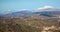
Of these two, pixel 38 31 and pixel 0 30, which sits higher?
pixel 0 30

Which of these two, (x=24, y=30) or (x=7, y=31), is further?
(x=24, y=30)

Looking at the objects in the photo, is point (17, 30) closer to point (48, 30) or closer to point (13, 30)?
point (13, 30)

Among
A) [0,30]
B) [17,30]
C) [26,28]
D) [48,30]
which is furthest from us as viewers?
[48,30]

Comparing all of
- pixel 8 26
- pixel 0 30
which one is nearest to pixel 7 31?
pixel 0 30

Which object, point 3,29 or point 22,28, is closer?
point 3,29

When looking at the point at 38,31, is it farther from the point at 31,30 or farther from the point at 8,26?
the point at 8,26

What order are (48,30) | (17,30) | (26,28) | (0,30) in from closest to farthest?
(0,30) < (17,30) < (26,28) < (48,30)

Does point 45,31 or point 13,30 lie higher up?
point 13,30

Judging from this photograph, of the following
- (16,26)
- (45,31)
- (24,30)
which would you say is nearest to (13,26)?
(16,26)

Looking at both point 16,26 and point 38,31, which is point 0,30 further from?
point 38,31
